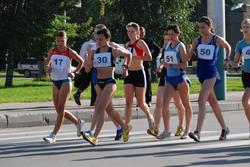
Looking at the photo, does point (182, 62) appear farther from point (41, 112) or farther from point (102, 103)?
point (41, 112)

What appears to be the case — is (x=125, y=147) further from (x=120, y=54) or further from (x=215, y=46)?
(x=215, y=46)

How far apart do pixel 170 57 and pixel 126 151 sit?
80.3 inches

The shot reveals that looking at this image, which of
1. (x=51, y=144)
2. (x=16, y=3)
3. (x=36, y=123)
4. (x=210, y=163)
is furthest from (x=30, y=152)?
(x=16, y=3)

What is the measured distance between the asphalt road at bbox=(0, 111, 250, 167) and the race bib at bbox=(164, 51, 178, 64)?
1.21m

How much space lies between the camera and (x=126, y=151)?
32.9 ft

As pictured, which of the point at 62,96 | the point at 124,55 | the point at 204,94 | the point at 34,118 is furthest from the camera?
the point at 34,118

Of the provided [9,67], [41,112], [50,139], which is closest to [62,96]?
[50,139]

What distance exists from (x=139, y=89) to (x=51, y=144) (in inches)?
66.1

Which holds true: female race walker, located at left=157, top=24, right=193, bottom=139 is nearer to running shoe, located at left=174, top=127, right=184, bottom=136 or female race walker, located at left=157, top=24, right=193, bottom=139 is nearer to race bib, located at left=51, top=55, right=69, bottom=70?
running shoe, located at left=174, top=127, right=184, bottom=136

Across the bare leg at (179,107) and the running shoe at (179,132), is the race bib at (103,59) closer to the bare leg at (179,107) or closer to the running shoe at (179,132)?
the bare leg at (179,107)

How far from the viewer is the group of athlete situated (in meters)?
10.8

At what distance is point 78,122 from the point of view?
11.6m

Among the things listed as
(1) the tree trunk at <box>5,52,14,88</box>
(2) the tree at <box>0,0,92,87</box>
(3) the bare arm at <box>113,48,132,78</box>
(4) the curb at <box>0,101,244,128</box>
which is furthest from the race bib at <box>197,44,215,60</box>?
(1) the tree trunk at <box>5,52,14,88</box>

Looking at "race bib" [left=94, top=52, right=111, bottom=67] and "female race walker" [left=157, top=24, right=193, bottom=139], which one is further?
"female race walker" [left=157, top=24, right=193, bottom=139]
